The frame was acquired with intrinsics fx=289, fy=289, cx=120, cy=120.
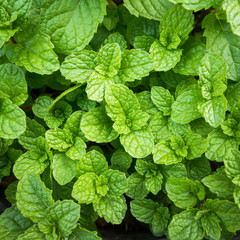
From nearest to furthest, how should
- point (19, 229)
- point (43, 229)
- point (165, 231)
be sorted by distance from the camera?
point (43, 229), point (19, 229), point (165, 231)

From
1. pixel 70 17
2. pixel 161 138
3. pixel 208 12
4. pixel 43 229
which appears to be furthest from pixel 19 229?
pixel 208 12

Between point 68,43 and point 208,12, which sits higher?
point 208,12

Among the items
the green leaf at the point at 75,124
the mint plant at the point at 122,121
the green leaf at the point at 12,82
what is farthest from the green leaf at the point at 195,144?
the green leaf at the point at 12,82

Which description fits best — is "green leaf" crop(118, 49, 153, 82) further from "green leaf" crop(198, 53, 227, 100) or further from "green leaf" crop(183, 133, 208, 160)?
"green leaf" crop(183, 133, 208, 160)

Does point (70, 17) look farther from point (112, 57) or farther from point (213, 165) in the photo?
point (213, 165)

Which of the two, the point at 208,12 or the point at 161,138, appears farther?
the point at 208,12

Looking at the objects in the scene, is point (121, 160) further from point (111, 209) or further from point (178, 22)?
point (178, 22)

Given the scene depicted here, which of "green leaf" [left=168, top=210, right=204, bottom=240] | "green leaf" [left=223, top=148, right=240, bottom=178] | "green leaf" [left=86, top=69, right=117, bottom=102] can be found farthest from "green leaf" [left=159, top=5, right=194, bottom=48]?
"green leaf" [left=168, top=210, right=204, bottom=240]
